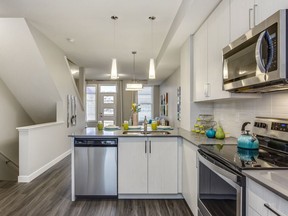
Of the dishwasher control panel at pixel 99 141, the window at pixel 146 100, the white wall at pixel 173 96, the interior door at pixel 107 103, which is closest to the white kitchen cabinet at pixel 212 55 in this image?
the dishwasher control panel at pixel 99 141

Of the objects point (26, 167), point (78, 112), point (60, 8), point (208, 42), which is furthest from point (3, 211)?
point (78, 112)

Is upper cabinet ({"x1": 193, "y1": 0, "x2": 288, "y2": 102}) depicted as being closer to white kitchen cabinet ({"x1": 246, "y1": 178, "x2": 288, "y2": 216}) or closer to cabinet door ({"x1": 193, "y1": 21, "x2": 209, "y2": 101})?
cabinet door ({"x1": 193, "y1": 21, "x2": 209, "y2": 101})

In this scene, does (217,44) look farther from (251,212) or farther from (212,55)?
(251,212)

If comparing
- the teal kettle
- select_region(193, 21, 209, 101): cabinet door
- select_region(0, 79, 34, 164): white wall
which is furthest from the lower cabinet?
select_region(0, 79, 34, 164): white wall

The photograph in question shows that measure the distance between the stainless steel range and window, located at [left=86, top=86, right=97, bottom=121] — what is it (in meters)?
8.63

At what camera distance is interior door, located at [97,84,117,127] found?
10.2m

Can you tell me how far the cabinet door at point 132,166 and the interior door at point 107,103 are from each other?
24.1 ft

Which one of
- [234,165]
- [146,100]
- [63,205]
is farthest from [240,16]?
[146,100]

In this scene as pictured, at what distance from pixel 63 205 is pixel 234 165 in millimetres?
2356

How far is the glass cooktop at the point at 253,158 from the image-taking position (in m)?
1.34

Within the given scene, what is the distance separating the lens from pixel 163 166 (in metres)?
3.00

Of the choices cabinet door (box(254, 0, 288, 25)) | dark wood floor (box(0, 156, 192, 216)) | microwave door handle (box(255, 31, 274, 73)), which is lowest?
dark wood floor (box(0, 156, 192, 216))

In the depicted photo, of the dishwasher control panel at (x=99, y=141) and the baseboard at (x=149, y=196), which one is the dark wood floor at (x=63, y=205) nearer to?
the baseboard at (x=149, y=196)

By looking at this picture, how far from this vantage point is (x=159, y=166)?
A: 2.99 metres
